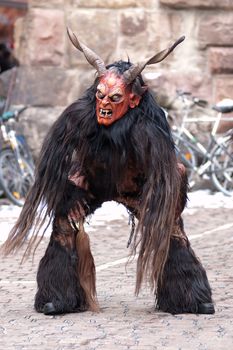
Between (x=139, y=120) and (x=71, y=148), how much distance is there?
40 centimetres

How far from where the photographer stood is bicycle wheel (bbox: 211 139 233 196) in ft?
50.3

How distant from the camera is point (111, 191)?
23.1 feet

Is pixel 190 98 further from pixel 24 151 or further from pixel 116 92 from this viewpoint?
pixel 116 92

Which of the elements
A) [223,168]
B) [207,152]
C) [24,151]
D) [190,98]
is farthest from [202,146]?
[24,151]

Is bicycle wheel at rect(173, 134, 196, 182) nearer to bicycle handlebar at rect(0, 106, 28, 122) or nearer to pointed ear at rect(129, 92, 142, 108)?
bicycle handlebar at rect(0, 106, 28, 122)

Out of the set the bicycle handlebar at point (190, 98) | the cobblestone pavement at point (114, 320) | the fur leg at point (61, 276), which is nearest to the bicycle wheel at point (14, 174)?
the bicycle handlebar at point (190, 98)

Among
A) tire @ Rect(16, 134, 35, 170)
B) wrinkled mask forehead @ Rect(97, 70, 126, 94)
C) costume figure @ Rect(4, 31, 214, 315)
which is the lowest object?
tire @ Rect(16, 134, 35, 170)

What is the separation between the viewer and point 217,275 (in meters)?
9.05

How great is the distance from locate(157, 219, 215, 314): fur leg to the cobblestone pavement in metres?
0.07

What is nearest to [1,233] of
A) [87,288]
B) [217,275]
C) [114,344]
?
[217,275]

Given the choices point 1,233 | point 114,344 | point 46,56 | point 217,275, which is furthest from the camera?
point 46,56

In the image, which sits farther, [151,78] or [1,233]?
[151,78]

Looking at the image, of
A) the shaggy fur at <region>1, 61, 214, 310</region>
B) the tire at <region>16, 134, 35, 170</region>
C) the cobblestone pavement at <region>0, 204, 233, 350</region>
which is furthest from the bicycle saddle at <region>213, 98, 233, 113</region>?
the shaggy fur at <region>1, 61, 214, 310</region>

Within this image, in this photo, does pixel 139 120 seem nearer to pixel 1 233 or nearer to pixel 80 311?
pixel 80 311
